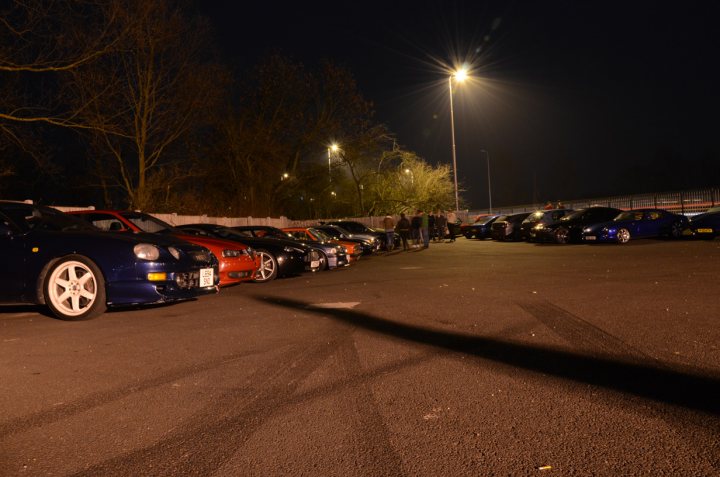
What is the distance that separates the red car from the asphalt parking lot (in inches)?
85.6

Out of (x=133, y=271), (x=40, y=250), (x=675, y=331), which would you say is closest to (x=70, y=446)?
(x=133, y=271)

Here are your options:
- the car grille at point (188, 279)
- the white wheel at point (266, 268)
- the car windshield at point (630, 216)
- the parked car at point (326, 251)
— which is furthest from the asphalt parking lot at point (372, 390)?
the car windshield at point (630, 216)

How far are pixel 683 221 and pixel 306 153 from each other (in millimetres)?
24947

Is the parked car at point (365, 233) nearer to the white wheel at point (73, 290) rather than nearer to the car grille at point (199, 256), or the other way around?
the car grille at point (199, 256)

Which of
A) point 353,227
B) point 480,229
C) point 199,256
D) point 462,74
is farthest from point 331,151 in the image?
point 199,256

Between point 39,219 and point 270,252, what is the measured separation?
517cm

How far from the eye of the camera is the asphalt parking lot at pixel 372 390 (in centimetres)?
256

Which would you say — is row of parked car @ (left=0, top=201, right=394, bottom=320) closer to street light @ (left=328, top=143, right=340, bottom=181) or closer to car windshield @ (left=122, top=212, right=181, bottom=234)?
car windshield @ (left=122, top=212, right=181, bottom=234)

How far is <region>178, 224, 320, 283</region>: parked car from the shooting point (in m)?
11.5

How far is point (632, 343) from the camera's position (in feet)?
15.3

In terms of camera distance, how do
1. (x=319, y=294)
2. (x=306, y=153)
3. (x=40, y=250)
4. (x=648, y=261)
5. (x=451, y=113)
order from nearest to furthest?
1. (x=40, y=250)
2. (x=319, y=294)
3. (x=648, y=261)
4. (x=451, y=113)
5. (x=306, y=153)

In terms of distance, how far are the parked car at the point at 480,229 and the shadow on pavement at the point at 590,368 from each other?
87.9 feet

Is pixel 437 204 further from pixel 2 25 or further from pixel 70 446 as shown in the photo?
pixel 70 446

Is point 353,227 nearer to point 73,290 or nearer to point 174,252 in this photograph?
point 174,252
